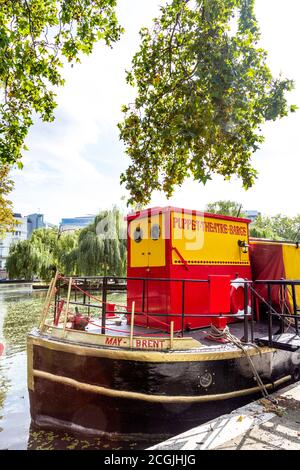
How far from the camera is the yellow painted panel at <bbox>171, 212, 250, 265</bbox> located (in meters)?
7.38

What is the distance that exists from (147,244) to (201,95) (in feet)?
13.1

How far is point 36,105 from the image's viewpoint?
798cm

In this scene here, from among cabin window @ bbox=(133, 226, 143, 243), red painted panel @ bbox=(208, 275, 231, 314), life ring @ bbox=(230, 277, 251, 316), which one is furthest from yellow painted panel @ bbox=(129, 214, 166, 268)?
life ring @ bbox=(230, 277, 251, 316)

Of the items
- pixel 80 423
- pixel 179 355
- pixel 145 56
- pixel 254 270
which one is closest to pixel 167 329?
pixel 179 355

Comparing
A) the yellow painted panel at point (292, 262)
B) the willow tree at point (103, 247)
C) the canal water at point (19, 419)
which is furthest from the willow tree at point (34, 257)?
the yellow painted panel at point (292, 262)

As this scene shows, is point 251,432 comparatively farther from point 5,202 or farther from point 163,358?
point 5,202

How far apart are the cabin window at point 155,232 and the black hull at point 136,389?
2.75 meters

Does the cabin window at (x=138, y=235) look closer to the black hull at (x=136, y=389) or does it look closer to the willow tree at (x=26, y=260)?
the black hull at (x=136, y=389)

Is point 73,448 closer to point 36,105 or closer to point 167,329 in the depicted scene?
point 167,329

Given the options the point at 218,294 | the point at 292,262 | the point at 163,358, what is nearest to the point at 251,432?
the point at 163,358

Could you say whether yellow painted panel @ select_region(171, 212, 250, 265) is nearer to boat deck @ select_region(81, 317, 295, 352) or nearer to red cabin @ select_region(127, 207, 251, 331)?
red cabin @ select_region(127, 207, 251, 331)

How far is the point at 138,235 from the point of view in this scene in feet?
26.4

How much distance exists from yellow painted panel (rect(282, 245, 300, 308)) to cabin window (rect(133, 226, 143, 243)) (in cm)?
372

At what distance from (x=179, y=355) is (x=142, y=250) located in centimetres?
303
